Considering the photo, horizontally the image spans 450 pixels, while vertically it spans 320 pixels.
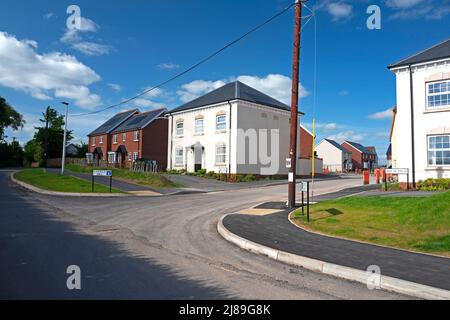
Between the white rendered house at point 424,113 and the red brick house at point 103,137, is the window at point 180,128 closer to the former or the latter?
the red brick house at point 103,137

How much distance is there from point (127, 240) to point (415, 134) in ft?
58.2

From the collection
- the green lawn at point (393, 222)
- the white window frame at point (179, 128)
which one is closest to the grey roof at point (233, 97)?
the white window frame at point (179, 128)

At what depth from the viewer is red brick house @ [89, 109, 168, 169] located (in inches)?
1832

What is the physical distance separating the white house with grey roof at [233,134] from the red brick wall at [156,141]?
6.79 metres

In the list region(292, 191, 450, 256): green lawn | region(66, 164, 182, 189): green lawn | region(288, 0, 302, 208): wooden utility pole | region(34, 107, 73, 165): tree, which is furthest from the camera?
region(34, 107, 73, 165): tree

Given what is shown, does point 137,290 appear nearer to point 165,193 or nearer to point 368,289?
point 368,289

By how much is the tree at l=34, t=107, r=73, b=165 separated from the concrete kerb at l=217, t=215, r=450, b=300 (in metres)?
64.3

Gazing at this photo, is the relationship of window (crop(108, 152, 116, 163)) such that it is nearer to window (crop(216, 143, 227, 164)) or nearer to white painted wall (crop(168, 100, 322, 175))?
white painted wall (crop(168, 100, 322, 175))

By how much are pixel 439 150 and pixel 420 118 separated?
6.67 feet

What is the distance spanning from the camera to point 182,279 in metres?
5.92

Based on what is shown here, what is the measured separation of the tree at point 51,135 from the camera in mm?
68750

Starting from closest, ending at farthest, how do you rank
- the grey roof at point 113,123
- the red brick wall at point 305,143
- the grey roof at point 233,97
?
the grey roof at point 233,97 → the grey roof at point 113,123 → the red brick wall at point 305,143

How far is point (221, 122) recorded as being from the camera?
35.3 metres

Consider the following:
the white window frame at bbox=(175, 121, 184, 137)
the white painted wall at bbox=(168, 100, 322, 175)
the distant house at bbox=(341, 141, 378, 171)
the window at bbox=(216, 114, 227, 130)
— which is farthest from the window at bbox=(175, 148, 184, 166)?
the distant house at bbox=(341, 141, 378, 171)
